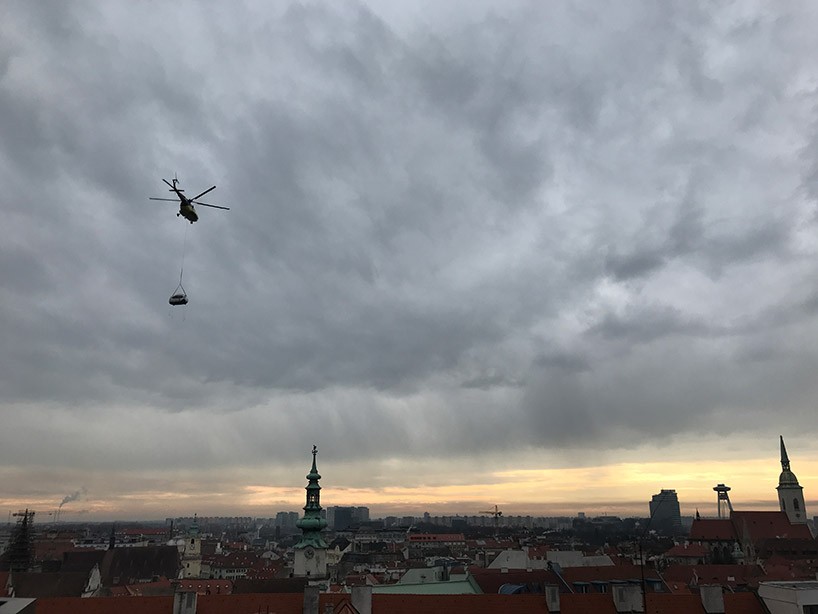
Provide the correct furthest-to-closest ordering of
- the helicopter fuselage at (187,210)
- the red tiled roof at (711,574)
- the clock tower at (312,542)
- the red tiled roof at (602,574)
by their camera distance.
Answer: the red tiled roof at (711,574)
the clock tower at (312,542)
the red tiled roof at (602,574)
the helicopter fuselage at (187,210)

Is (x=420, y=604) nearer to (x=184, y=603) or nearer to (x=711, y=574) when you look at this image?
(x=184, y=603)

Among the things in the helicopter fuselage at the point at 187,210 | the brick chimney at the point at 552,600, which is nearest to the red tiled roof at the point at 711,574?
the brick chimney at the point at 552,600

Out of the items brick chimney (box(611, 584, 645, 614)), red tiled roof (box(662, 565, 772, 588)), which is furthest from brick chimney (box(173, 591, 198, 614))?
red tiled roof (box(662, 565, 772, 588))

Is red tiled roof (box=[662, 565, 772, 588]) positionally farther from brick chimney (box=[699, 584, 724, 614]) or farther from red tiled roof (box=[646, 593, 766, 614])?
brick chimney (box=[699, 584, 724, 614])

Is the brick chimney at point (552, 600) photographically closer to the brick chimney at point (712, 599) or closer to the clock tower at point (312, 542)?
the brick chimney at point (712, 599)

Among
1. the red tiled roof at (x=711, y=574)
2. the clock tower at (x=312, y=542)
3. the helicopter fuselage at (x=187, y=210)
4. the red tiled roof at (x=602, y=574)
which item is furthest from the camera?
the red tiled roof at (x=711, y=574)

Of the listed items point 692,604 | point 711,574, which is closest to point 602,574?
point 711,574

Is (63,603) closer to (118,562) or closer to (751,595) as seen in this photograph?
(751,595)
